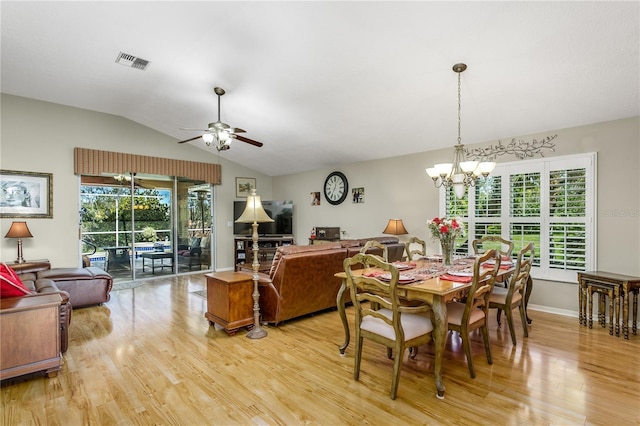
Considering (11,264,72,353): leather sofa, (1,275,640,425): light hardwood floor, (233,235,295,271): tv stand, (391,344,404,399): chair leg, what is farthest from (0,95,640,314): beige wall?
(391,344,404,399): chair leg

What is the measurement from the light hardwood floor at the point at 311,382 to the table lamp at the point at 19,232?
7.87ft

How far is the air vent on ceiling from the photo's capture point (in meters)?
3.95

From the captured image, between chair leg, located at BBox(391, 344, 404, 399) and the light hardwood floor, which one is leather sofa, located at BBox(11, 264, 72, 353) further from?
chair leg, located at BBox(391, 344, 404, 399)

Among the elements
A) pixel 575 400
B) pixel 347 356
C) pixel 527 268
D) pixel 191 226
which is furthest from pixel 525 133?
pixel 191 226

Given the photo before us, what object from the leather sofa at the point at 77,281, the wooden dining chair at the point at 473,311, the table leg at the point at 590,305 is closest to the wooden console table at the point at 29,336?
the leather sofa at the point at 77,281

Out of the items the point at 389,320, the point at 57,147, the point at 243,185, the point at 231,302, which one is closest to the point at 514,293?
the point at 389,320

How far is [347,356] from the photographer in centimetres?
298

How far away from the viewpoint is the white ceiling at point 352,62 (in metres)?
2.74

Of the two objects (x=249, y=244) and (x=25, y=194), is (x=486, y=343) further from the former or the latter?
(x=25, y=194)

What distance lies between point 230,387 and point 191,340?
1152 millimetres

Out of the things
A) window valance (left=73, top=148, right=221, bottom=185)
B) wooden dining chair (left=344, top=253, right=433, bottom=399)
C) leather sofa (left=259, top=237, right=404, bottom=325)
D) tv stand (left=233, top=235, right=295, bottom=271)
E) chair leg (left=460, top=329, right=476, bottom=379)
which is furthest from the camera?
tv stand (left=233, top=235, right=295, bottom=271)

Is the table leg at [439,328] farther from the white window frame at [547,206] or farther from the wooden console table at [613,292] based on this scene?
the white window frame at [547,206]

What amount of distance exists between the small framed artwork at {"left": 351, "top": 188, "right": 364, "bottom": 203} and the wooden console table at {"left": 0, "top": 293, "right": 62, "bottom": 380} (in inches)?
194

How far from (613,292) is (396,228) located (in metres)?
2.79
